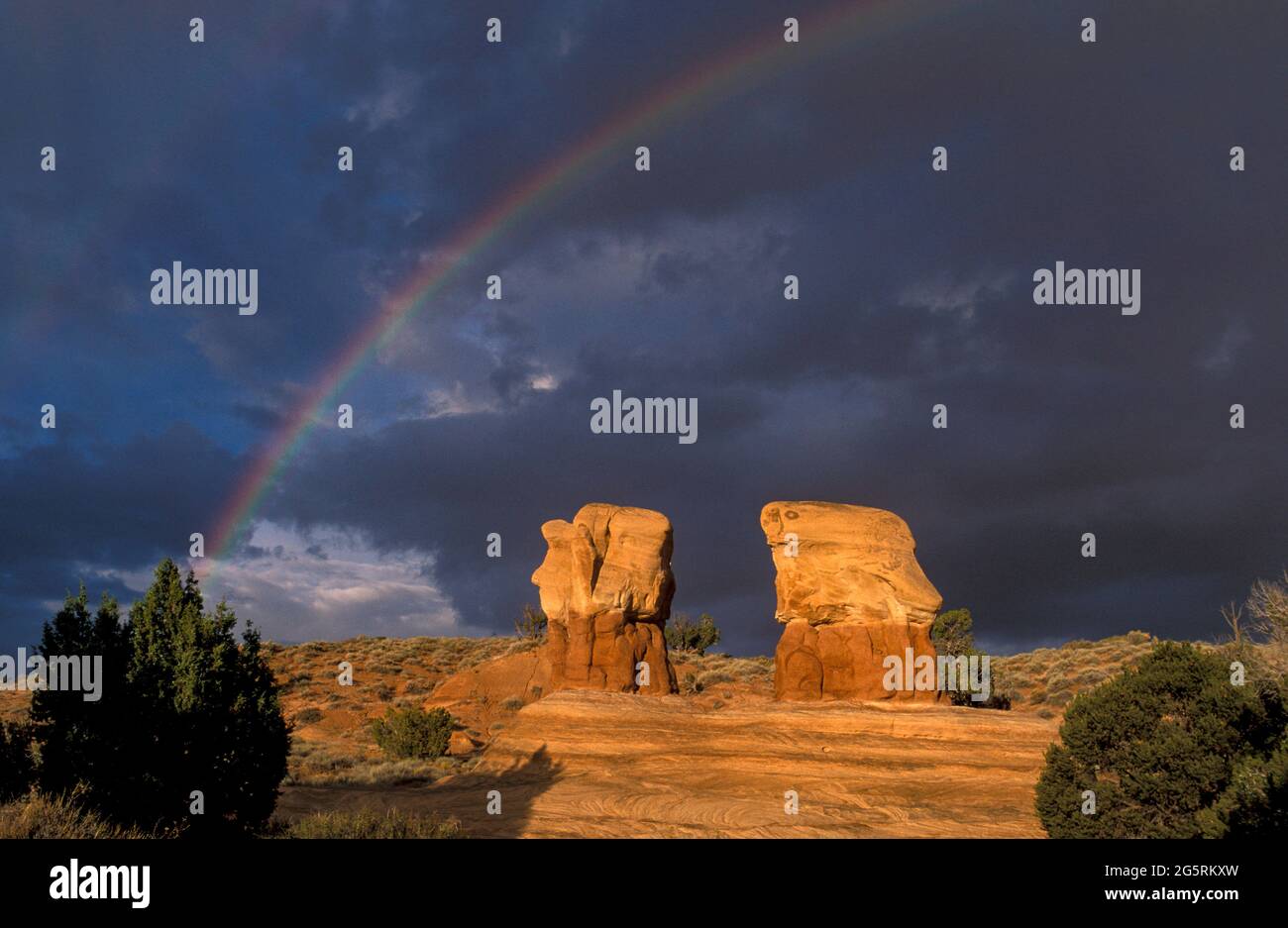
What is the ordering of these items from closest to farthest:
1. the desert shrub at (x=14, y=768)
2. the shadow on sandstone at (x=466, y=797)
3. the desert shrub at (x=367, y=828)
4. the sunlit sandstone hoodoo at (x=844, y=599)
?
the desert shrub at (x=14, y=768) → the desert shrub at (x=367, y=828) → the shadow on sandstone at (x=466, y=797) → the sunlit sandstone hoodoo at (x=844, y=599)

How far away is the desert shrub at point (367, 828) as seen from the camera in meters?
18.9

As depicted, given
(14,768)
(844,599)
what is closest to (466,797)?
(14,768)

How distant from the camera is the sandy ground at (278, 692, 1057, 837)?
25.2 m

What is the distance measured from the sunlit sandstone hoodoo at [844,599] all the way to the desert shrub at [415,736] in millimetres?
13693

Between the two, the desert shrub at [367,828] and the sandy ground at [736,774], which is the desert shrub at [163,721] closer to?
the desert shrub at [367,828]

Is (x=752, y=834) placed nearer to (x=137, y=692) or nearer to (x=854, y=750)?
(x=854, y=750)

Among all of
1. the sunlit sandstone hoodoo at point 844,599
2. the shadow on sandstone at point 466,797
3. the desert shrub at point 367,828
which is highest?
the sunlit sandstone hoodoo at point 844,599

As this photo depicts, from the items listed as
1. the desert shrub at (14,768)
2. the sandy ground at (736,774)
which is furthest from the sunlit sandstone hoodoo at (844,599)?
the desert shrub at (14,768)

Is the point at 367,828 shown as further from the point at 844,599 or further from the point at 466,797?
the point at 844,599

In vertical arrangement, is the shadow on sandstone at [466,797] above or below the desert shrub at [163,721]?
below

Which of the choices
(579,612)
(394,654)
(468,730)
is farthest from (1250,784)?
(394,654)

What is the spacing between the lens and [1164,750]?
17.2 meters

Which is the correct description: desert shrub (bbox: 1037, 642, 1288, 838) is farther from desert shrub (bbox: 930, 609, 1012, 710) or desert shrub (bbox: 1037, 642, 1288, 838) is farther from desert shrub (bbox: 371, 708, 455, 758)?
desert shrub (bbox: 930, 609, 1012, 710)
